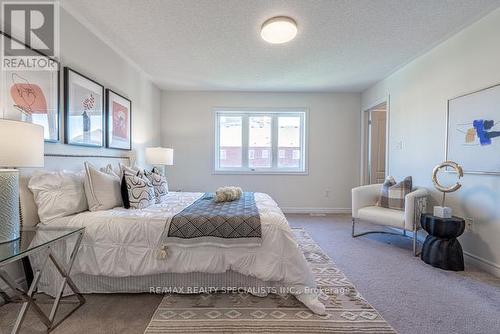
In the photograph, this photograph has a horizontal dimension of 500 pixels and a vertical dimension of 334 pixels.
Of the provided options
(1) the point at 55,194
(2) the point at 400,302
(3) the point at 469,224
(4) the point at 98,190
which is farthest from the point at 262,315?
(3) the point at 469,224

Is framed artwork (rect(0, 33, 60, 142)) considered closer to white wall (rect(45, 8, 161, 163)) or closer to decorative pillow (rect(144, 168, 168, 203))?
white wall (rect(45, 8, 161, 163))

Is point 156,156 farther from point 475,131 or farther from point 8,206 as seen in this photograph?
point 475,131

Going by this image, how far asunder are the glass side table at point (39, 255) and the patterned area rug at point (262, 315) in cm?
62

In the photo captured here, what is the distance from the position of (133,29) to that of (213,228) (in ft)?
7.41

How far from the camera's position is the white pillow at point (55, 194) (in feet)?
6.13

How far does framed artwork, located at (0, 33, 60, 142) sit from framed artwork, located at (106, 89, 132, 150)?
2.52 feet

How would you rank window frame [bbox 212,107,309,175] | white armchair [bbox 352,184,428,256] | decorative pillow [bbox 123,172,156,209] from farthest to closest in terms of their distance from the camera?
1. window frame [bbox 212,107,309,175]
2. white armchair [bbox 352,184,428,256]
3. decorative pillow [bbox 123,172,156,209]

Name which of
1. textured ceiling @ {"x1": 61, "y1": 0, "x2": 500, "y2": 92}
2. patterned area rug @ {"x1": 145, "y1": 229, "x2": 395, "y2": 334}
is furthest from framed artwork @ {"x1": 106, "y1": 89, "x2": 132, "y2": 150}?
patterned area rug @ {"x1": 145, "y1": 229, "x2": 395, "y2": 334}

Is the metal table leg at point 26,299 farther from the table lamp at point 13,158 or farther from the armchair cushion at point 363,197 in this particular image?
the armchair cushion at point 363,197

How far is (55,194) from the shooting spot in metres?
1.92

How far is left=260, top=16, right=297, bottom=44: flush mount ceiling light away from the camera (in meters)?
2.34

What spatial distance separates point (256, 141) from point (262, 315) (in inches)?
145

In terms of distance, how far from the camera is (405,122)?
3.60 meters

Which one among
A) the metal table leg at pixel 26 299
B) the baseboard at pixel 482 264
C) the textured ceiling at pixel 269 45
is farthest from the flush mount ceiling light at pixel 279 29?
the baseboard at pixel 482 264
